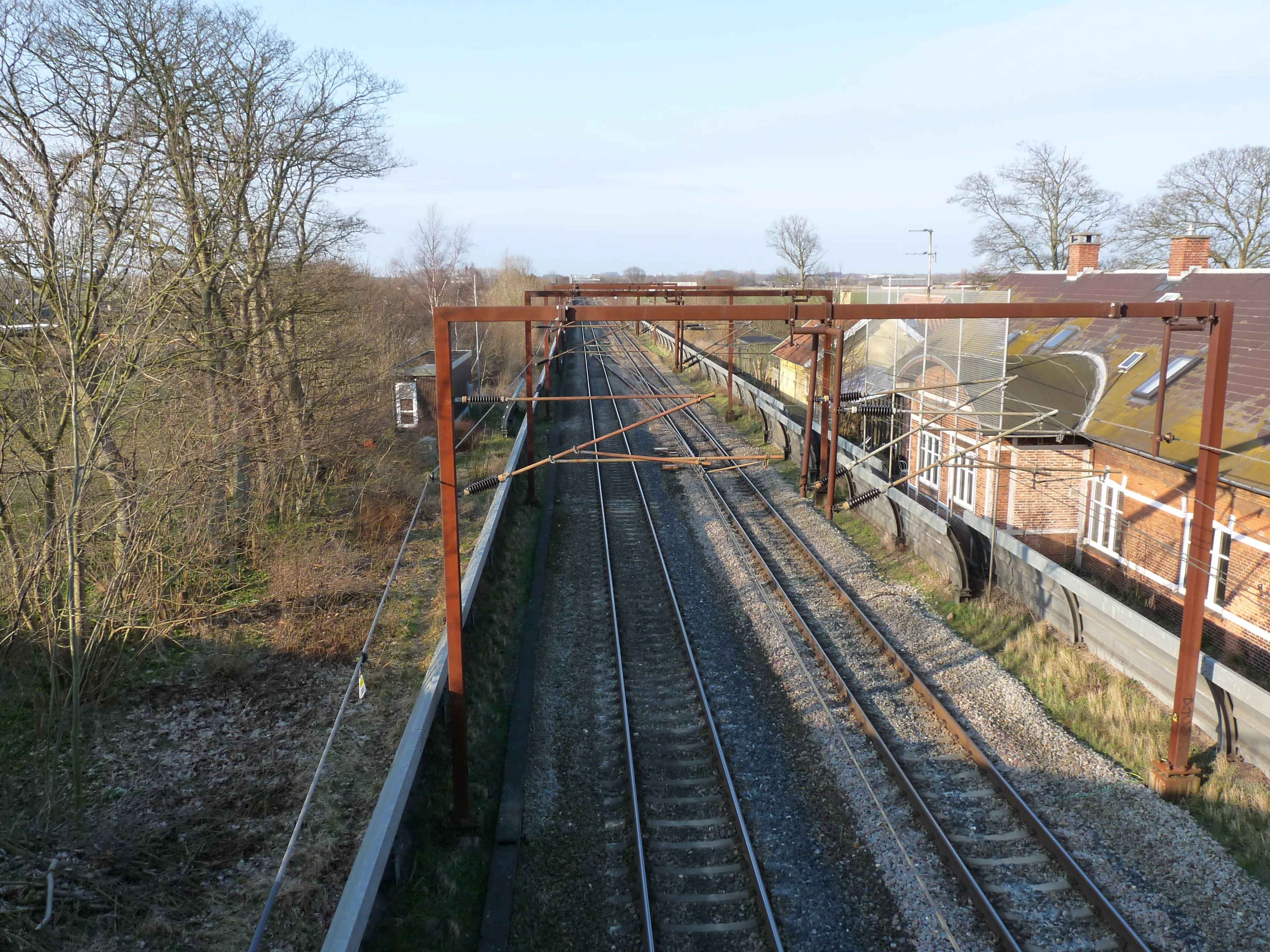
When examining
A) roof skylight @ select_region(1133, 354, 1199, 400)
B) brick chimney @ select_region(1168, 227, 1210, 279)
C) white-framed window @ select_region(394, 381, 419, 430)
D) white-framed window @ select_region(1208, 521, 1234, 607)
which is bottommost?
white-framed window @ select_region(1208, 521, 1234, 607)

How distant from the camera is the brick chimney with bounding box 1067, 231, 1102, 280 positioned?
20.5m

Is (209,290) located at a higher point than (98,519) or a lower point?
higher

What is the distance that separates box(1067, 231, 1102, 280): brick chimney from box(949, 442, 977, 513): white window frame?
7372mm

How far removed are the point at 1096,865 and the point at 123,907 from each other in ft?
23.3

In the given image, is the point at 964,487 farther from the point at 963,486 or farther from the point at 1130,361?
the point at 1130,361

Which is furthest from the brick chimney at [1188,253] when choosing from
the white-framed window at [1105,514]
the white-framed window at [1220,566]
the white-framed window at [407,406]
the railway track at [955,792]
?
the white-framed window at [407,406]

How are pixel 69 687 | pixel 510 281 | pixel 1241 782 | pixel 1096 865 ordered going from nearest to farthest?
pixel 1096 865 < pixel 1241 782 < pixel 69 687 < pixel 510 281

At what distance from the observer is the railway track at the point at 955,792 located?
19.9 feet

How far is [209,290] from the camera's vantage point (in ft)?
40.1

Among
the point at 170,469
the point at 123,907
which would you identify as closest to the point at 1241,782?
the point at 123,907

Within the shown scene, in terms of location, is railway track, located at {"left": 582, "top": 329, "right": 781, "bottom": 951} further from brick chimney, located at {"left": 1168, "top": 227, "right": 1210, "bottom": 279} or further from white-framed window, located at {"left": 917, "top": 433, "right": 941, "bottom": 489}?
brick chimney, located at {"left": 1168, "top": 227, "right": 1210, "bottom": 279}

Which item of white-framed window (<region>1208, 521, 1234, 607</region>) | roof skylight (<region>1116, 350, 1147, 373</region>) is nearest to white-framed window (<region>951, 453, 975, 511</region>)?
roof skylight (<region>1116, 350, 1147, 373</region>)

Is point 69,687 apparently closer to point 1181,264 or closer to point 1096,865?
point 1096,865

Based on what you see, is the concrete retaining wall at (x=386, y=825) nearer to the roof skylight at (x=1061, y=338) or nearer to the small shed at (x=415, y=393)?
the small shed at (x=415, y=393)
